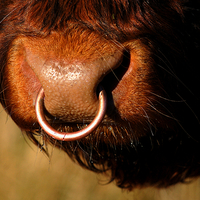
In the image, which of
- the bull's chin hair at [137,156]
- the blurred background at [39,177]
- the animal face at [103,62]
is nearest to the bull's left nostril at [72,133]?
the animal face at [103,62]

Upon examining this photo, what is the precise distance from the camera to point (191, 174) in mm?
2027

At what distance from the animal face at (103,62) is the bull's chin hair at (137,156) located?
1.4 inches

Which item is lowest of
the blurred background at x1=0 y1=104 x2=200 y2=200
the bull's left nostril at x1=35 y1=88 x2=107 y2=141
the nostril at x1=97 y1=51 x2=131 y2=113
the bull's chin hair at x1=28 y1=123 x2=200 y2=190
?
the blurred background at x1=0 y1=104 x2=200 y2=200

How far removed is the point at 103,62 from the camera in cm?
99

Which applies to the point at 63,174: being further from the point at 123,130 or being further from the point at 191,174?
the point at 123,130

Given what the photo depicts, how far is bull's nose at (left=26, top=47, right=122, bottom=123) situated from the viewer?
98cm

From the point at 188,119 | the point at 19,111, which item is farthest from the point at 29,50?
the point at 188,119

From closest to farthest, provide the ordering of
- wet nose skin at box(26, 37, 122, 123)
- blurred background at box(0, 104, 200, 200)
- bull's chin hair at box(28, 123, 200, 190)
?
1. wet nose skin at box(26, 37, 122, 123)
2. bull's chin hair at box(28, 123, 200, 190)
3. blurred background at box(0, 104, 200, 200)

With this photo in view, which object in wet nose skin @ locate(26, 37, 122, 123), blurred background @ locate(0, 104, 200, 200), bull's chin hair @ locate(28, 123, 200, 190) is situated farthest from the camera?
blurred background @ locate(0, 104, 200, 200)

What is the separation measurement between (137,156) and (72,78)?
89 centimetres

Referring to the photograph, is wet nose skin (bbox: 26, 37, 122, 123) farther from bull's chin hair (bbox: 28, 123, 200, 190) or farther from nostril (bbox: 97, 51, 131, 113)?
Result: bull's chin hair (bbox: 28, 123, 200, 190)

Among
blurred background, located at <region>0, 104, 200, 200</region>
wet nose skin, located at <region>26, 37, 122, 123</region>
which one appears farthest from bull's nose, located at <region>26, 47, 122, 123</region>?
blurred background, located at <region>0, 104, 200, 200</region>

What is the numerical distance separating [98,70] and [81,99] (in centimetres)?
10

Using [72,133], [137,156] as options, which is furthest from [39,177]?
[72,133]
